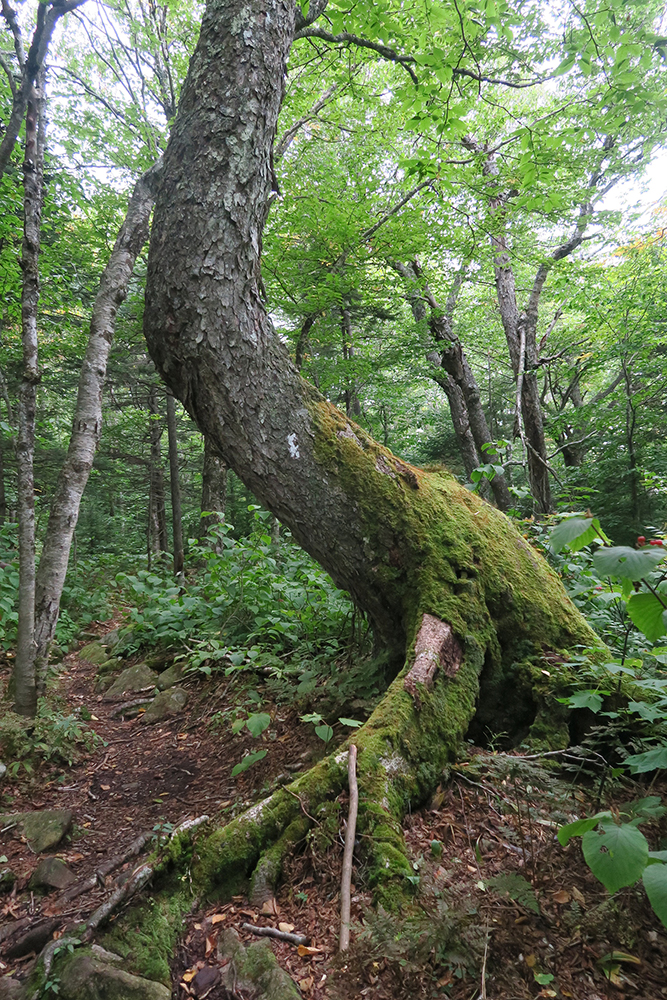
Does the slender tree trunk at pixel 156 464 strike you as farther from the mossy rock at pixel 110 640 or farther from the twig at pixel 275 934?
the twig at pixel 275 934

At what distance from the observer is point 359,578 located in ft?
10.4

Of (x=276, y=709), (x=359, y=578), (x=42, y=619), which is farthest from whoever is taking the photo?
(x=42, y=619)

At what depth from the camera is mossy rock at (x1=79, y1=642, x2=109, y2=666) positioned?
6.31m

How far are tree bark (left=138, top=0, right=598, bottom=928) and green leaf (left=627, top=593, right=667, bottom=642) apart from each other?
1270mm

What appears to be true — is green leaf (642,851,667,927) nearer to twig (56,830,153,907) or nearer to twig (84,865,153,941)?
twig (84,865,153,941)

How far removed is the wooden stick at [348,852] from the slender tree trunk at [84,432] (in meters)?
3.48

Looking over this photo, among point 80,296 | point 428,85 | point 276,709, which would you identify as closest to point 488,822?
point 276,709

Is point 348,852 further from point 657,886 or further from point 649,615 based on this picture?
point 649,615

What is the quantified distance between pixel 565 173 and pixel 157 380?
904 centimetres

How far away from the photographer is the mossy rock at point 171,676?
16.6 feet

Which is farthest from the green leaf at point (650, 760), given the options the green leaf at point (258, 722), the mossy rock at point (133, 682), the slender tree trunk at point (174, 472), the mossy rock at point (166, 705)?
the slender tree trunk at point (174, 472)

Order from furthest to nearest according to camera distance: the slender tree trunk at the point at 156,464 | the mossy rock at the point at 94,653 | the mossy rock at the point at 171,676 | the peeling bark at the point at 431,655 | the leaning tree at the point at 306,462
Result: the slender tree trunk at the point at 156,464
the mossy rock at the point at 94,653
the mossy rock at the point at 171,676
the leaning tree at the point at 306,462
the peeling bark at the point at 431,655

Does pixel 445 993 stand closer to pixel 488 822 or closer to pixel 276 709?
pixel 488 822

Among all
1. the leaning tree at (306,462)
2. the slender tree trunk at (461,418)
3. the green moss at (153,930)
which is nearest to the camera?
the green moss at (153,930)
